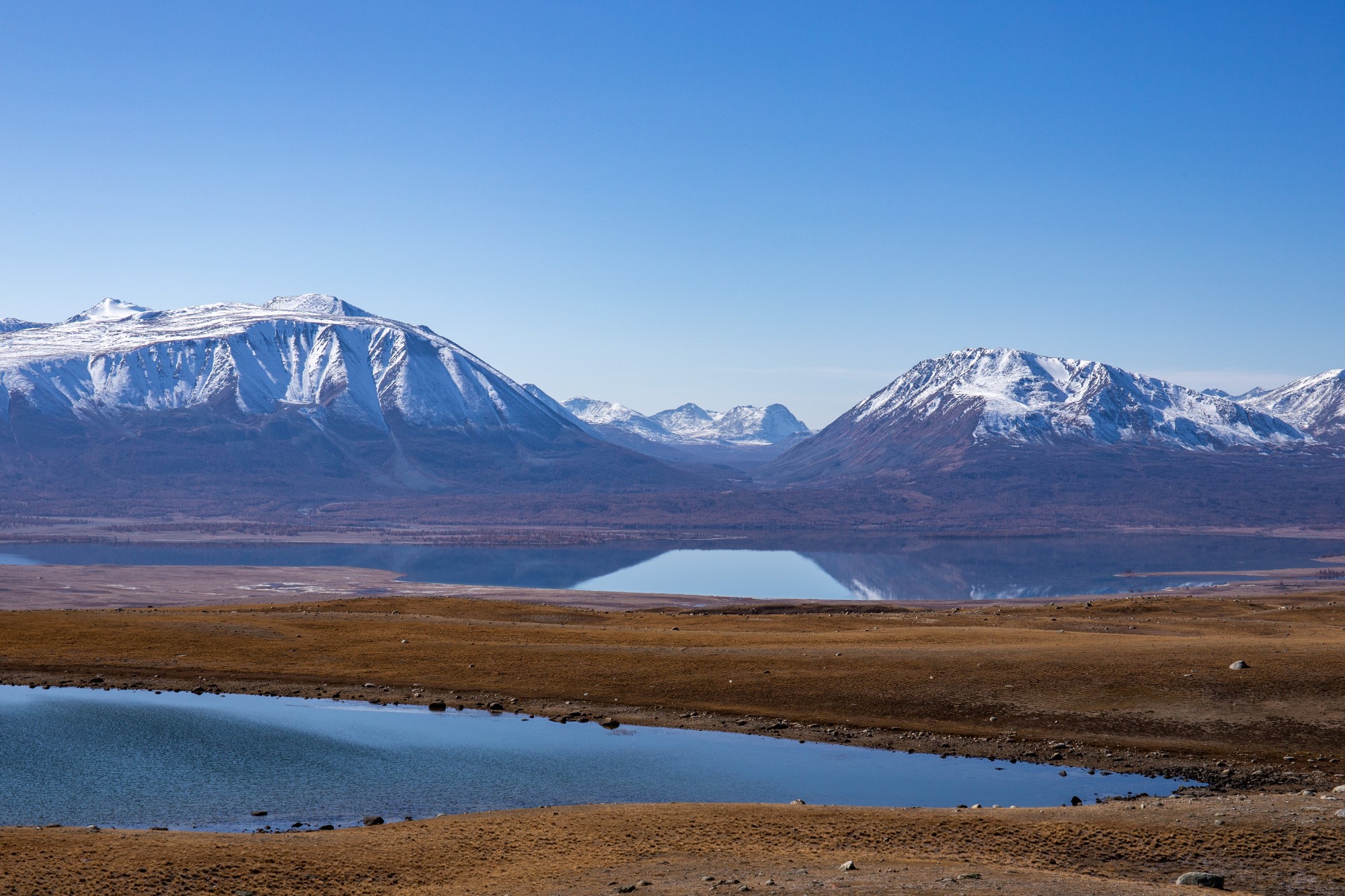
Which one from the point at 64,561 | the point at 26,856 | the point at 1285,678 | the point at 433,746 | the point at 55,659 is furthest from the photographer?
the point at 64,561

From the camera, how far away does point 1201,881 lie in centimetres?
2172

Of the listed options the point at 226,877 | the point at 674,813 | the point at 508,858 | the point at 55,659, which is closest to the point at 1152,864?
the point at 674,813

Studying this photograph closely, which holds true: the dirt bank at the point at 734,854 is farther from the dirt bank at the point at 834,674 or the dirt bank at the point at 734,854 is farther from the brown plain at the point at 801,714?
the dirt bank at the point at 834,674

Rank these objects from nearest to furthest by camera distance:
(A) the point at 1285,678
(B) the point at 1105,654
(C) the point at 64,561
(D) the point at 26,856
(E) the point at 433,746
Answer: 1. (D) the point at 26,856
2. (E) the point at 433,746
3. (A) the point at 1285,678
4. (B) the point at 1105,654
5. (C) the point at 64,561

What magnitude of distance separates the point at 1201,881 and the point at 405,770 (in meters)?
22.9

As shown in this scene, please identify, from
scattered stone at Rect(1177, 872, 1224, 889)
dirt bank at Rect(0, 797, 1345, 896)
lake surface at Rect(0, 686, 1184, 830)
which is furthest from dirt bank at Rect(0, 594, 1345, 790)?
scattered stone at Rect(1177, 872, 1224, 889)

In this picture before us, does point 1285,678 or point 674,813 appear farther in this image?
point 1285,678

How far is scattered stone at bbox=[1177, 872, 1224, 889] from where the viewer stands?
21.7m

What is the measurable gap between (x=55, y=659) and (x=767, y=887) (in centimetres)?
4424

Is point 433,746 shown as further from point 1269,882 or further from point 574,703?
point 1269,882

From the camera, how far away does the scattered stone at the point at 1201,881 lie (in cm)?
2169

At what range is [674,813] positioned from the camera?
2755 centimetres

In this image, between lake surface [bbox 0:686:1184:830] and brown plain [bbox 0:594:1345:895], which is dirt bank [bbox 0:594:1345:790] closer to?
brown plain [bbox 0:594:1345:895]

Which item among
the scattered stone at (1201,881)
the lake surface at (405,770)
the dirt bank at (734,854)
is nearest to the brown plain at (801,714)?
the dirt bank at (734,854)
